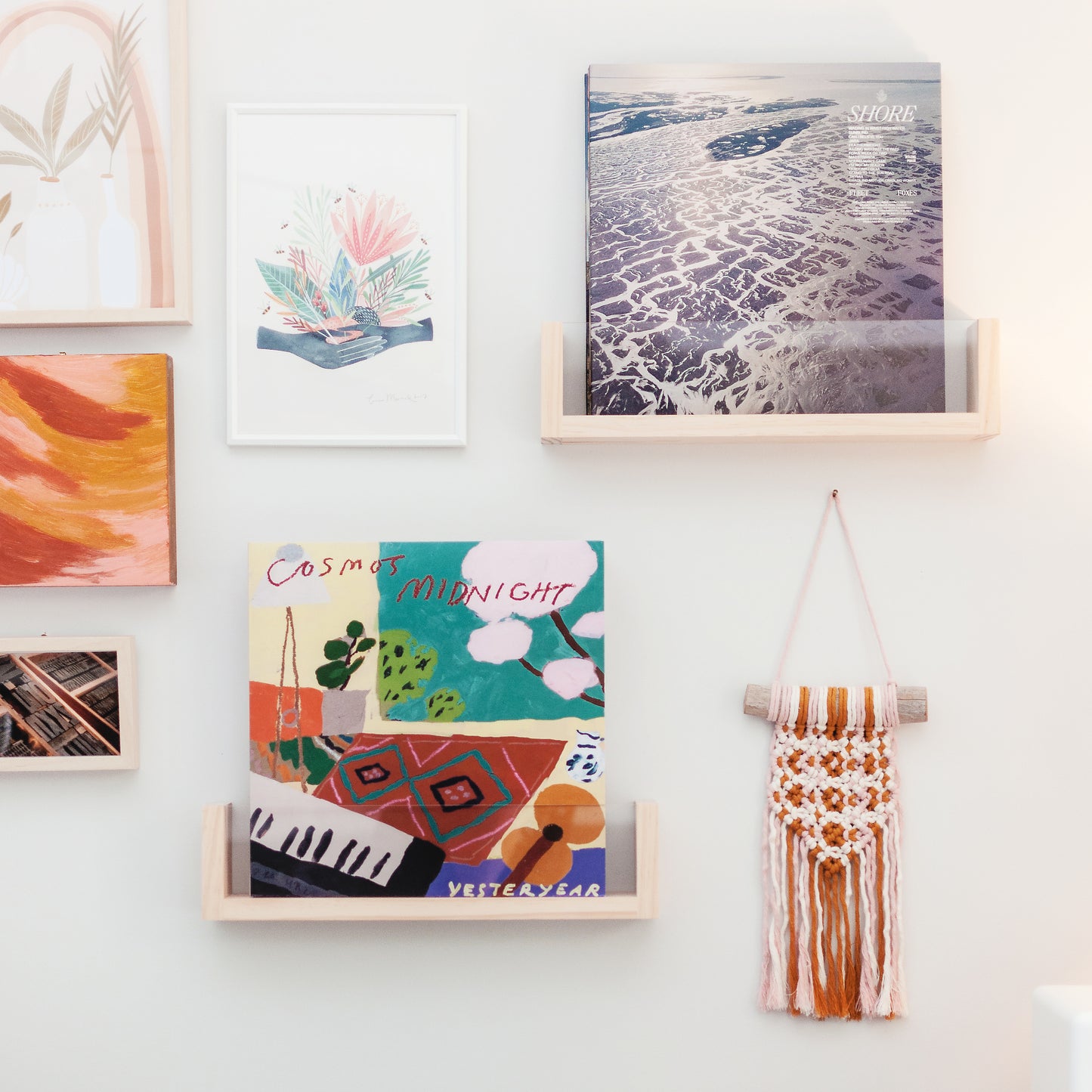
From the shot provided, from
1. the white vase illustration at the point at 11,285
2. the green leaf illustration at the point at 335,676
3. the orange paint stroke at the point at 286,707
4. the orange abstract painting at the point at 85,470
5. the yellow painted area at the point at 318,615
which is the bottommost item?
the orange paint stroke at the point at 286,707

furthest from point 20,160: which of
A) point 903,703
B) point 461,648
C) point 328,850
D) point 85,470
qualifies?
point 903,703

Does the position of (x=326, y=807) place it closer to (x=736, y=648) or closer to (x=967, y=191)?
(x=736, y=648)

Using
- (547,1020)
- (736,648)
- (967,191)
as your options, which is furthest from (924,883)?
(967,191)

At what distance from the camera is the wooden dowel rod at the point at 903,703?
102 centimetres

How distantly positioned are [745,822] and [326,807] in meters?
0.47

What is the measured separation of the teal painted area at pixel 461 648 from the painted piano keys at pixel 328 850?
0.43 ft

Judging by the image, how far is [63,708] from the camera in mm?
1033

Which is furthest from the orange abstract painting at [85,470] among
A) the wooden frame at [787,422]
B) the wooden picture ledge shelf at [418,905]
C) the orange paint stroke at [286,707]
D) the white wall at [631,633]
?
the wooden frame at [787,422]

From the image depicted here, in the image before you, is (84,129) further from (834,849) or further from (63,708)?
(834,849)

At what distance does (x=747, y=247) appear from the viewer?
1022 millimetres

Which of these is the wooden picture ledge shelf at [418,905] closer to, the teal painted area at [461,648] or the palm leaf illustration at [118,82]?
the teal painted area at [461,648]

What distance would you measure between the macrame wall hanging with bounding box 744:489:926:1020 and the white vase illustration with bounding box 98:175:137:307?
2.73 ft

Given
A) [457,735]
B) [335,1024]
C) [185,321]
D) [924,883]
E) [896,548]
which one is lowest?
[335,1024]

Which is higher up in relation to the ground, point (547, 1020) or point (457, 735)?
point (457, 735)
